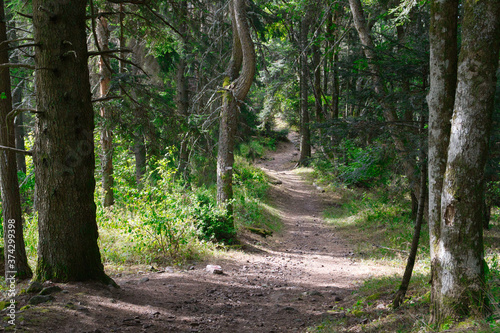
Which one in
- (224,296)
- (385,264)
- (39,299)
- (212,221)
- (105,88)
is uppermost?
(105,88)

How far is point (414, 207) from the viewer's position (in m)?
11.0

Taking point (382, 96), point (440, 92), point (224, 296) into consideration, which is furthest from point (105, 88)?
point (440, 92)

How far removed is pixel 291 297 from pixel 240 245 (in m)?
3.84

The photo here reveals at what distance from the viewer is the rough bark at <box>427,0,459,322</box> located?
3.78 meters

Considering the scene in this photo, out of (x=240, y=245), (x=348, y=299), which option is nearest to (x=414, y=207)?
(x=240, y=245)

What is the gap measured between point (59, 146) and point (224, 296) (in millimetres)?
3548

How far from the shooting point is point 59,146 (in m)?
4.54

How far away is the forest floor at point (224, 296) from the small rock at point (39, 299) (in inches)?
2.5

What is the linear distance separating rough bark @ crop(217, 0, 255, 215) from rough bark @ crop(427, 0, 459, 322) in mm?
5947

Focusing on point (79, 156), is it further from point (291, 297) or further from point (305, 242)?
point (305, 242)

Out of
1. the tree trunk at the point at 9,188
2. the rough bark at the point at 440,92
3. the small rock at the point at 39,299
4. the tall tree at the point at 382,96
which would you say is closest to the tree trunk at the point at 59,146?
the small rock at the point at 39,299

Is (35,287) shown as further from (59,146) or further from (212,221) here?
(212,221)

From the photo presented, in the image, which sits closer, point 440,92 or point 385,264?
point 440,92

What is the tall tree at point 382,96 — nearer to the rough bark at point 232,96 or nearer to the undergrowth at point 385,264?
the undergrowth at point 385,264
